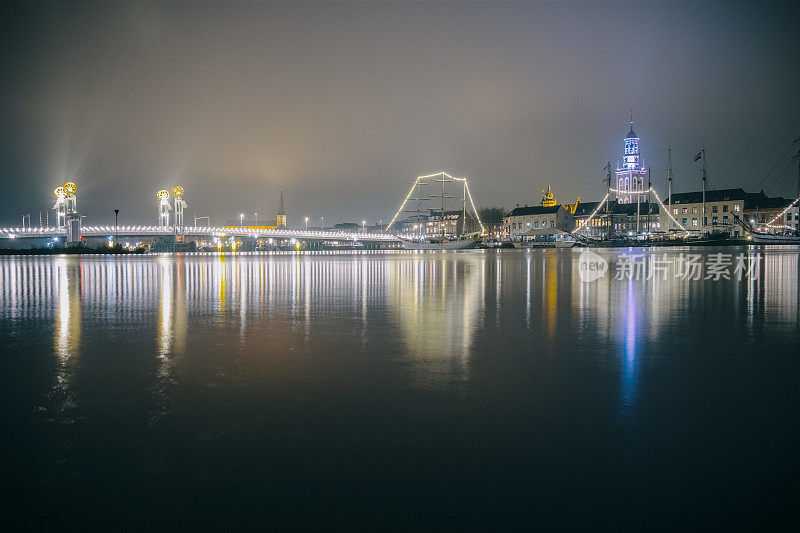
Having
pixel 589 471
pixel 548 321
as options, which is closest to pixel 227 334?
pixel 548 321

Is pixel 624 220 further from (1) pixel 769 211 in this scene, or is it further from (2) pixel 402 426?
(2) pixel 402 426

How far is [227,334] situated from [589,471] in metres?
7.08

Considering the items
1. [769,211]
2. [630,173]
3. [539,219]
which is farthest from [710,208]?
[630,173]

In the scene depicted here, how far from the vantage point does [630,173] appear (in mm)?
185000

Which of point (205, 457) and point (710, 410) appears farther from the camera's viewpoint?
point (710, 410)

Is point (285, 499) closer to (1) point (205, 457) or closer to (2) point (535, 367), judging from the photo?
(1) point (205, 457)

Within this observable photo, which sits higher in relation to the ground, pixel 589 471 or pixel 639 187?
pixel 639 187

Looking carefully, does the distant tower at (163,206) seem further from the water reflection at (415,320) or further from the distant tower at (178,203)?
the water reflection at (415,320)

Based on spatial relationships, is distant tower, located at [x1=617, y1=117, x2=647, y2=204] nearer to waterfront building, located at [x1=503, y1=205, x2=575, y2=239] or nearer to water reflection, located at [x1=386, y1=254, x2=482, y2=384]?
waterfront building, located at [x1=503, y1=205, x2=575, y2=239]

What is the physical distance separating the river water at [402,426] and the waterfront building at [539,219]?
147 metres

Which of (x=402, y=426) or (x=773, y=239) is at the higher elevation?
(x=773, y=239)

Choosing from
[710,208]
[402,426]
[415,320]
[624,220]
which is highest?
[710,208]

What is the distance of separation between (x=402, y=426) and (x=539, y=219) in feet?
527

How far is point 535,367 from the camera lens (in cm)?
675
